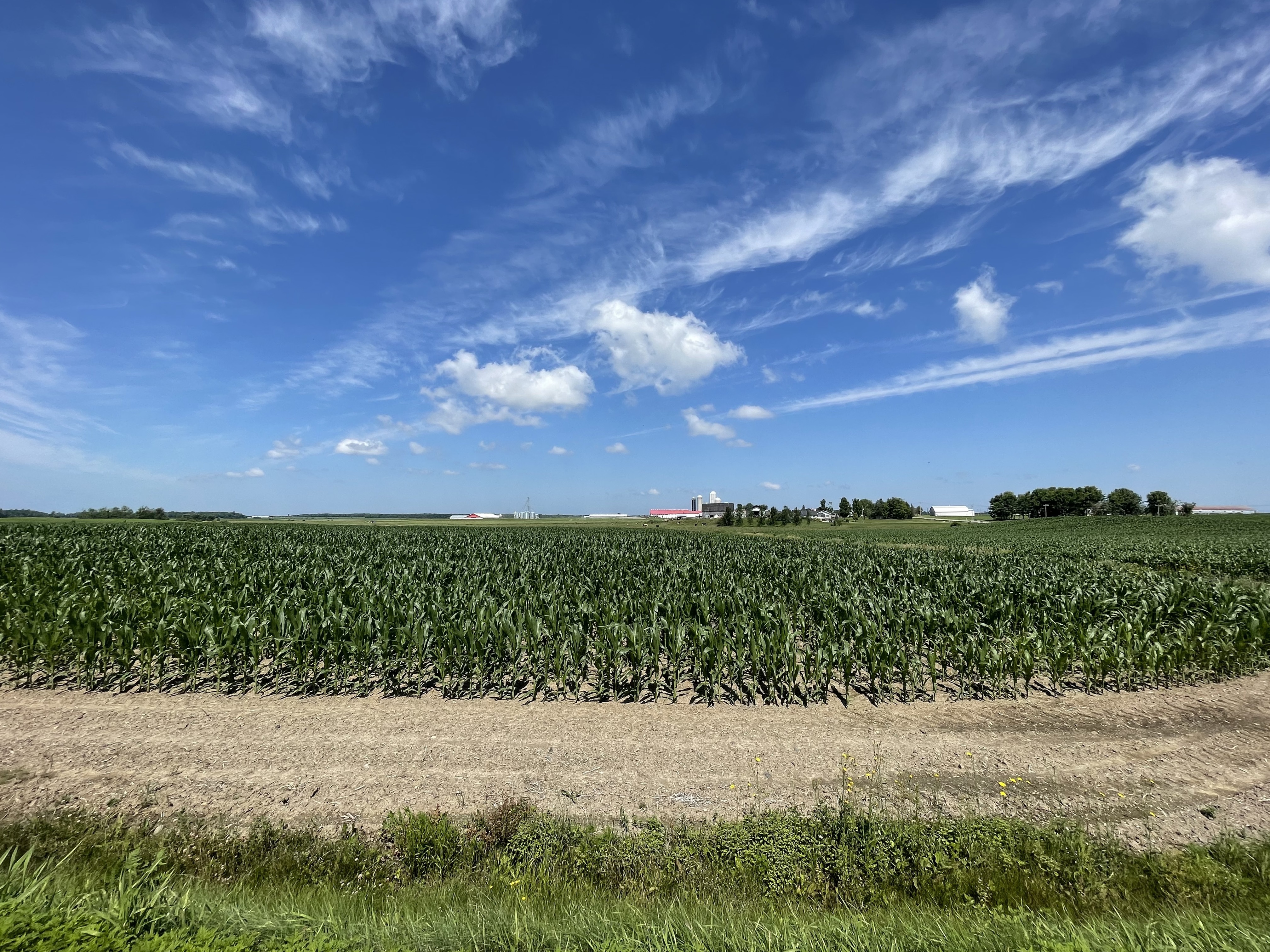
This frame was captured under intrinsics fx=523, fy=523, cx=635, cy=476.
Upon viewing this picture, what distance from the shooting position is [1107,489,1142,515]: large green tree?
120475mm

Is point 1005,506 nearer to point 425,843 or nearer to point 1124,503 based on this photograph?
point 1124,503

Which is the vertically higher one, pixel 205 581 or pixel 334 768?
pixel 205 581

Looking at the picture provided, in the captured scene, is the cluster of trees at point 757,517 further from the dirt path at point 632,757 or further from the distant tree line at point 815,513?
the dirt path at point 632,757

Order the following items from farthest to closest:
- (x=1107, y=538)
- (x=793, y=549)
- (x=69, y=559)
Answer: (x=1107, y=538)
(x=793, y=549)
(x=69, y=559)

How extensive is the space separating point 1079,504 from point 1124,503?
840 centimetres

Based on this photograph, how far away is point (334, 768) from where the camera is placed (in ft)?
20.6

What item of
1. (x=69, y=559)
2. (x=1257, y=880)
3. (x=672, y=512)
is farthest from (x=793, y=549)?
(x=672, y=512)

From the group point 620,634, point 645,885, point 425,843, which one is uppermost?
point 620,634

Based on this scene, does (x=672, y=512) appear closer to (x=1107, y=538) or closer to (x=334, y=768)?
(x=1107, y=538)

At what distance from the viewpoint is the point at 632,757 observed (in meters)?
6.69

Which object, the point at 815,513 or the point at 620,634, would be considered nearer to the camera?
the point at 620,634

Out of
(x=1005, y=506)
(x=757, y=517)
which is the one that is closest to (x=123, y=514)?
(x=757, y=517)

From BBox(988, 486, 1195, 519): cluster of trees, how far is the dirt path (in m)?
138

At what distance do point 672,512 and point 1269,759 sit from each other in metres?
169
